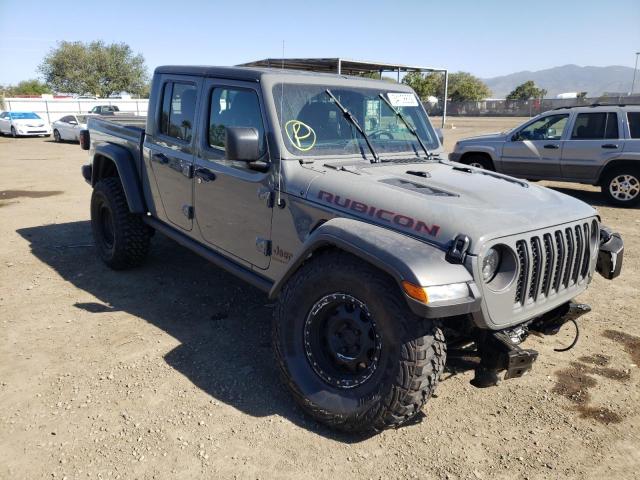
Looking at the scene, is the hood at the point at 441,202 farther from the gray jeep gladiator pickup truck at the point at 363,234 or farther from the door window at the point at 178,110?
the door window at the point at 178,110

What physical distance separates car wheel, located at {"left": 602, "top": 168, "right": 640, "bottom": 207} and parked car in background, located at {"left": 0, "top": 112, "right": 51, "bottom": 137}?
79.8 feet

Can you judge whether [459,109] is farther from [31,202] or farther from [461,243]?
[461,243]

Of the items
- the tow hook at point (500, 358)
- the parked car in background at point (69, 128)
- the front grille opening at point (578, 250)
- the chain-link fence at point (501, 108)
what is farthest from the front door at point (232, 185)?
the chain-link fence at point (501, 108)

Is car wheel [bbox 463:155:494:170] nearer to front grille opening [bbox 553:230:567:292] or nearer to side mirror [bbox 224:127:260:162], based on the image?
front grille opening [bbox 553:230:567:292]

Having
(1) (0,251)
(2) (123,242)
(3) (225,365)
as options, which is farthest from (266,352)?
(1) (0,251)

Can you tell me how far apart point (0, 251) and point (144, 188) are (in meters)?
2.50

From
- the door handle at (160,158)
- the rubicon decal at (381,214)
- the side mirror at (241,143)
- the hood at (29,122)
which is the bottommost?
the rubicon decal at (381,214)

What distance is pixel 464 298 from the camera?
93.5 inches

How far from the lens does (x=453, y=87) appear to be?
75812 mm

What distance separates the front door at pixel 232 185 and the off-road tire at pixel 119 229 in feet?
4.16

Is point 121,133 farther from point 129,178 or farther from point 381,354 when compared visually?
point 381,354

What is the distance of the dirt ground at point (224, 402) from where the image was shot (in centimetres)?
267

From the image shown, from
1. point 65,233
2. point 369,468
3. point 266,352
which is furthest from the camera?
point 65,233

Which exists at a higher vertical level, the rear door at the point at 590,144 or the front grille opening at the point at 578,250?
the rear door at the point at 590,144
